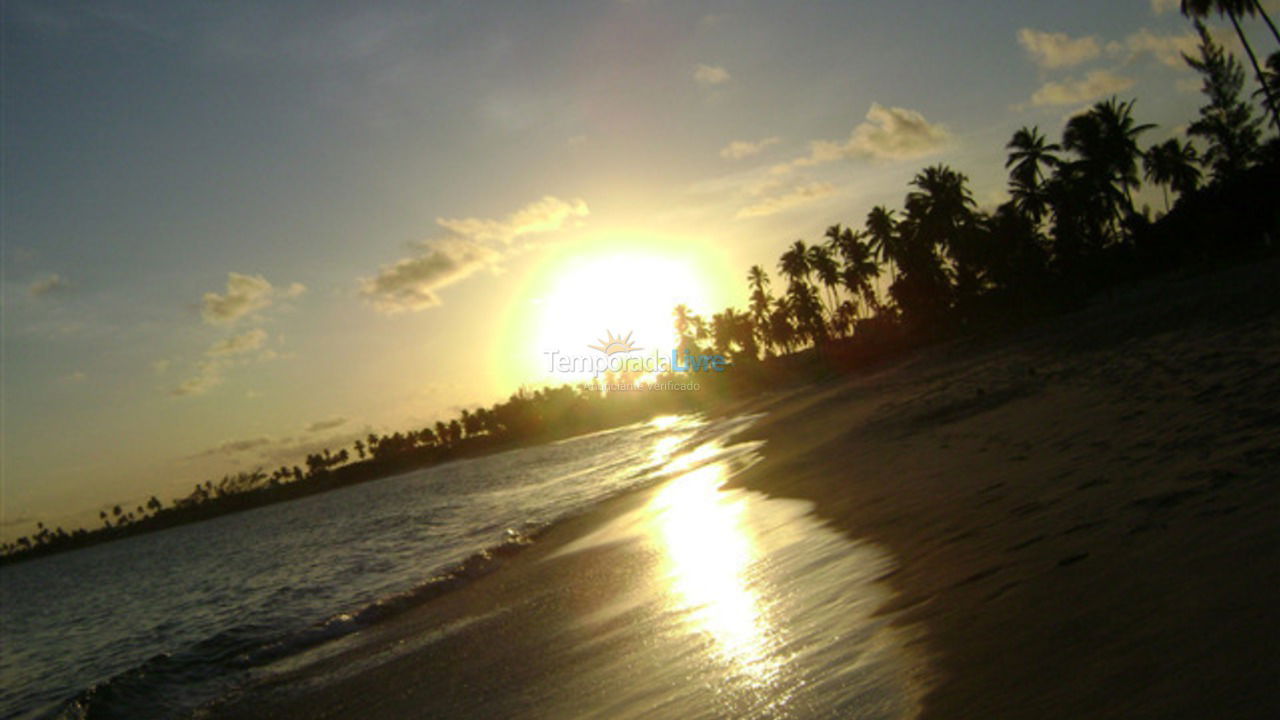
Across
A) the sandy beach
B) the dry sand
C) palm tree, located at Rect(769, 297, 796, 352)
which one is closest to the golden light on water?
the sandy beach

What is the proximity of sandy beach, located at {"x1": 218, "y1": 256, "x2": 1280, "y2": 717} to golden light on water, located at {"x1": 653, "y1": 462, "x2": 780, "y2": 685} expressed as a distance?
11.9 inches

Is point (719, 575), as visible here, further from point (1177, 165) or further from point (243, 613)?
point (1177, 165)

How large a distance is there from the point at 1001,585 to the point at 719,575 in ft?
13.9

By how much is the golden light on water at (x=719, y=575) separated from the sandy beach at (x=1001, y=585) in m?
0.30

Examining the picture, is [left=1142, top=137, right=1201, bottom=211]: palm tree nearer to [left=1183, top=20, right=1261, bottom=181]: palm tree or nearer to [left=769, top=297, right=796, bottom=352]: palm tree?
[left=1183, top=20, right=1261, bottom=181]: palm tree

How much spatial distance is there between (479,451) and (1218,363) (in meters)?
174

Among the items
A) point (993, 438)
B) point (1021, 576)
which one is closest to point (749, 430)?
point (993, 438)

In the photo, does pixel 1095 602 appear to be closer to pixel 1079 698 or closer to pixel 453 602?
pixel 1079 698

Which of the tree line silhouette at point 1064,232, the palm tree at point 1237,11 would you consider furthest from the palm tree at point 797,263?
the palm tree at point 1237,11

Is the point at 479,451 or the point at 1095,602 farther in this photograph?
the point at 479,451

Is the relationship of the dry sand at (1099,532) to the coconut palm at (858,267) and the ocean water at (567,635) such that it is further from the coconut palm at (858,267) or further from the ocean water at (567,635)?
the coconut palm at (858,267)

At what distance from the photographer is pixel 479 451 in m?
177

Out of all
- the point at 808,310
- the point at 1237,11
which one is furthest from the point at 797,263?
the point at 1237,11

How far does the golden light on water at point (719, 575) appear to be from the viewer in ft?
19.3
